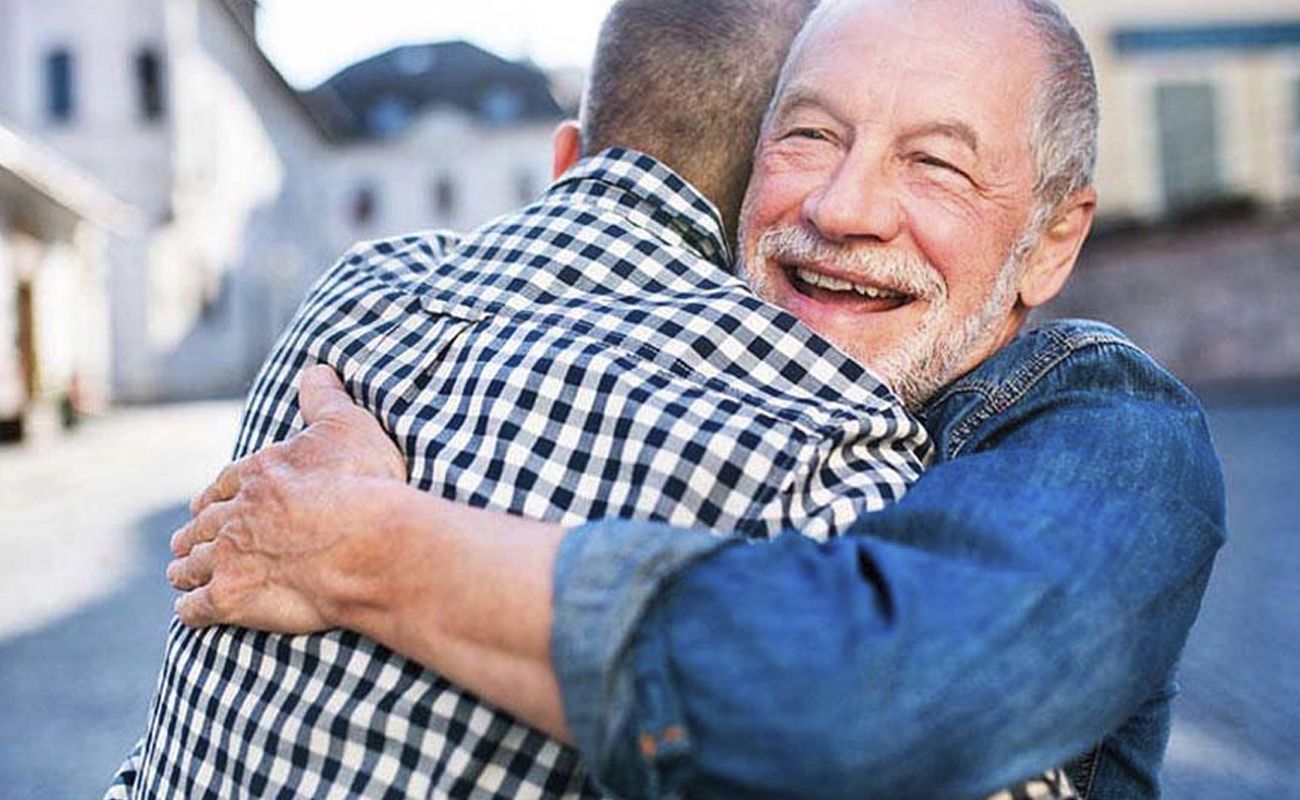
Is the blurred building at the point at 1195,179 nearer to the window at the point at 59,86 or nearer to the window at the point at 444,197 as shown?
the window at the point at 59,86

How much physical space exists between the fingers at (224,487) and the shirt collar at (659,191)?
0.54 metres

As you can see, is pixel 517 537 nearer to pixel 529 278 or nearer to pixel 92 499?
pixel 529 278

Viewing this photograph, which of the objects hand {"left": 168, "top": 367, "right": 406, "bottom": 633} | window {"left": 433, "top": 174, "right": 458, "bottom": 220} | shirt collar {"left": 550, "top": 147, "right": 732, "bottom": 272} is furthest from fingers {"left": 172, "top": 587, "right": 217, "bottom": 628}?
window {"left": 433, "top": 174, "right": 458, "bottom": 220}

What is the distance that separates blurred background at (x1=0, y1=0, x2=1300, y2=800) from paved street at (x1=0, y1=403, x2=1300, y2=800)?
2 cm

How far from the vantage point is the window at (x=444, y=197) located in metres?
47.1

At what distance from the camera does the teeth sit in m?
1.81

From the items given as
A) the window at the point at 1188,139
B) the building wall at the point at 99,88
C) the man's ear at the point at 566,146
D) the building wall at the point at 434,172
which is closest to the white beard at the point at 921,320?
the man's ear at the point at 566,146

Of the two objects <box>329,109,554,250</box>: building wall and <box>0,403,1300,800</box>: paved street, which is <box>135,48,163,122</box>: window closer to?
<box>329,109,554,250</box>: building wall

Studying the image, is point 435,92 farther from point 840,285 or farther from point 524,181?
point 840,285

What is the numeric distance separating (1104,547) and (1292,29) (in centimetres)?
1893

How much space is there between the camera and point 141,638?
5340 mm

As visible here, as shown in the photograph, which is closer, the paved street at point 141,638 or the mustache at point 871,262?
the mustache at point 871,262

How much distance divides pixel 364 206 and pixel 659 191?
154ft

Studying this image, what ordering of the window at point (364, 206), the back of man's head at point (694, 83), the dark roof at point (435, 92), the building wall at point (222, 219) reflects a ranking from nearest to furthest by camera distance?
the back of man's head at point (694, 83) < the building wall at point (222, 219) < the window at point (364, 206) < the dark roof at point (435, 92)
